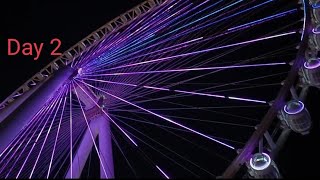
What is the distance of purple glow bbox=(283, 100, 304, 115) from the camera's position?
22.0 ft

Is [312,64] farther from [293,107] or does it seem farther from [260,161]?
[260,161]

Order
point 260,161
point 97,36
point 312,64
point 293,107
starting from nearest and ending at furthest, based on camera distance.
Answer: point 260,161
point 293,107
point 312,64
point 97,36

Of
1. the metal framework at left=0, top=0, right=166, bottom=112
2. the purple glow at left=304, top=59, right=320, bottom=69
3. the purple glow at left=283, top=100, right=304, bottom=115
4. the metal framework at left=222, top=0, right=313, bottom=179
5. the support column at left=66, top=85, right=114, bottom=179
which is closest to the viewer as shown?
the metal framework at left=222, top=0, right=313, bottom=179

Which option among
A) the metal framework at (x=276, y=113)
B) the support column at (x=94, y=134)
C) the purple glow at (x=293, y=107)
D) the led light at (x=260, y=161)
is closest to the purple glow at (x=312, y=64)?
the metal framework at (x=276, y=113)

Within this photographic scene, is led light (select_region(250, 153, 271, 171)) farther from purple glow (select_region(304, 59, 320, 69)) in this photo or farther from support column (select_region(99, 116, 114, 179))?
support column (select_region(99, 116, 114, 179))

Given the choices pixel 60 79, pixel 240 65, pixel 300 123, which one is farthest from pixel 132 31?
pixel 300 123

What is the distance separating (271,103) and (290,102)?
26 centimetres

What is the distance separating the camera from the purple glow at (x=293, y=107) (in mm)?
6711

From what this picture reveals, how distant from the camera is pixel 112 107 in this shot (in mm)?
9055

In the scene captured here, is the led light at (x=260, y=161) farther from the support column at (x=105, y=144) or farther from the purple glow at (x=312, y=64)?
the support column at (x=105, y=144)

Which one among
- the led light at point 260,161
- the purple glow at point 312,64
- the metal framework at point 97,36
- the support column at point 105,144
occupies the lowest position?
the led light at point 260,161

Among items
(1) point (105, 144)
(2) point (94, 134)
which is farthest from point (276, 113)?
(2) point (94, 134)

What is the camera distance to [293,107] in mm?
6773

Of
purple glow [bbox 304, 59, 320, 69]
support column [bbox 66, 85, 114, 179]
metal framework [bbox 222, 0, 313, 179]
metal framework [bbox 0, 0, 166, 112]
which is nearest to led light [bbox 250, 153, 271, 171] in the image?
metal framework [bbox 222, 0, 313, 179]
